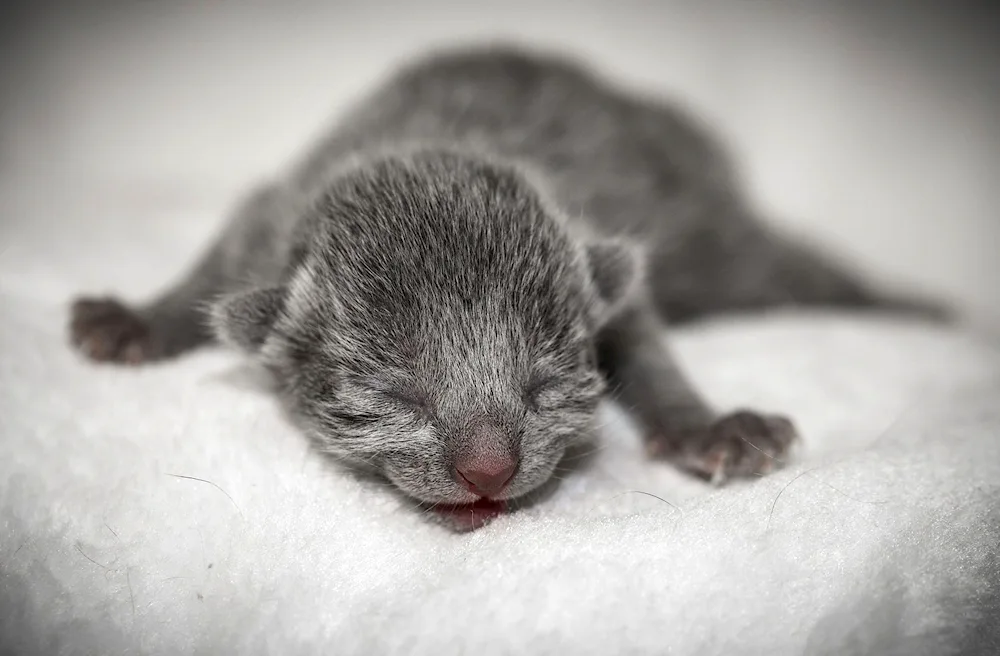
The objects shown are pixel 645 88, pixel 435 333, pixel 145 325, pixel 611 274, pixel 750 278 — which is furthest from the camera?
pixel 645 88

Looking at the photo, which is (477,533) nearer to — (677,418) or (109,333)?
(677,418)

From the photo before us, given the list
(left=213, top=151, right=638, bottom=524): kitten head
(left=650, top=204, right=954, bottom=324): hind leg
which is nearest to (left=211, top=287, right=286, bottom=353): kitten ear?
(left=213, top=151, right=638, bottom=524): kitten head

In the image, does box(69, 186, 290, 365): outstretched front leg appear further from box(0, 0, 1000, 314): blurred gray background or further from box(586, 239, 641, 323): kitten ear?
box(0, 0, 1000, 314): blurred gray background

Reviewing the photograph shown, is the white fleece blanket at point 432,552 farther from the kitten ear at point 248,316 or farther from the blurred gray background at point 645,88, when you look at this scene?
the blurred gray background at point 645,88

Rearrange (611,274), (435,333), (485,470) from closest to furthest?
(485,470)
(435,333)
(611,274)

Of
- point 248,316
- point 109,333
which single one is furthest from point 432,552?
point 109,333

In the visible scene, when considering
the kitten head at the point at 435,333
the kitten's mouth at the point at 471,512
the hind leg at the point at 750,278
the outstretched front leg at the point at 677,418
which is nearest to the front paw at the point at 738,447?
the outstretched front leg at the point at 677,418

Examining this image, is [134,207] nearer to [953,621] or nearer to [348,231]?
[348,231]

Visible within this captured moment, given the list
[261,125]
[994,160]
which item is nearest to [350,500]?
[261,125]
